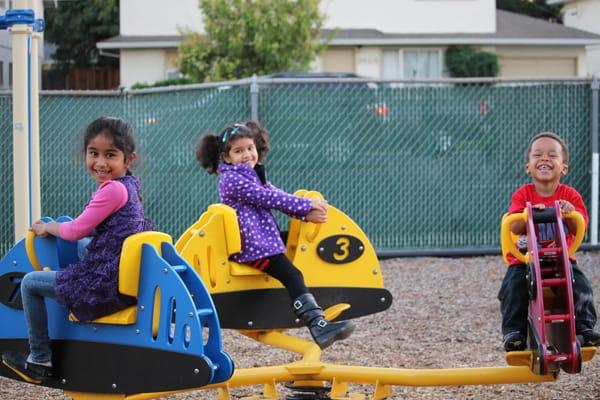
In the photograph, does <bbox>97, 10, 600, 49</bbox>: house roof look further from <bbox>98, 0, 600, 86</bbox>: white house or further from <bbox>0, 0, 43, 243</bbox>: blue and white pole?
<bbox>0, 0, 43, 243</bbox>: blue and white pole

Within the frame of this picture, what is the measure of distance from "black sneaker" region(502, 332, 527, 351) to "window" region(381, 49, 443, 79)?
24.7 m

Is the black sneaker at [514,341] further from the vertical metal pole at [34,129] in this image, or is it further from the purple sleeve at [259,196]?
the vertical metal pole at [34,129]

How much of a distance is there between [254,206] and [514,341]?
157 cm

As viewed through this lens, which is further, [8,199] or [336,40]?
[336,40]

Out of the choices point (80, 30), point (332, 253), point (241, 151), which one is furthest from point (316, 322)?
point (80, 30)

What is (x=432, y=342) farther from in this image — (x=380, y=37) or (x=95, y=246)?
(x=380, y=37)

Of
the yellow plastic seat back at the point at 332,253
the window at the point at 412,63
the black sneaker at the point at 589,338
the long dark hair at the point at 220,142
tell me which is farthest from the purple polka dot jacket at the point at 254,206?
the window at the point at 412,63

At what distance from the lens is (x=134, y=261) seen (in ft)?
14.5

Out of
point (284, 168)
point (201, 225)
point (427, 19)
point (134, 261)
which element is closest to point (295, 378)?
point (201, 225)

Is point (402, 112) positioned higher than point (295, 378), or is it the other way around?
point (402, 112)

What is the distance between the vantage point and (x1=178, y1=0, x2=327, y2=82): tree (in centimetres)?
2277

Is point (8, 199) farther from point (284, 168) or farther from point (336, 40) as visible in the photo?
point (336, 40)

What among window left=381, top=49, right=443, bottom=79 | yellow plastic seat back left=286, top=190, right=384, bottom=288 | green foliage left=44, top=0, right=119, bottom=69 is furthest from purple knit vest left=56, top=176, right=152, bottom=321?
green foliage left=44, top=0, right=119, bottom=69

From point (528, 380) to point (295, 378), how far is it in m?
1.18
